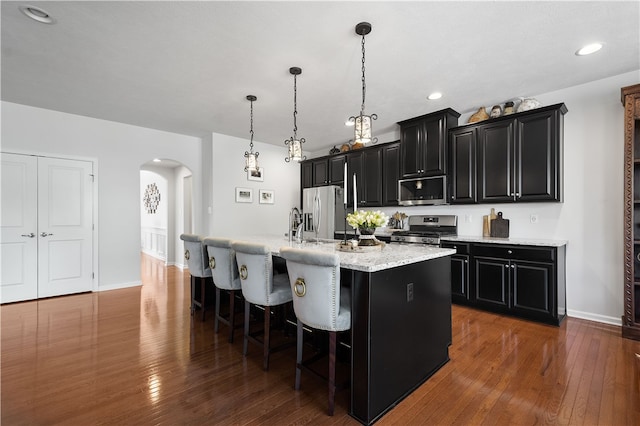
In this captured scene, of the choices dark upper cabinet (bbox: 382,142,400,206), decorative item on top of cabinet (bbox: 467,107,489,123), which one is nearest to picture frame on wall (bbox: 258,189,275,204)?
dark upper cabinet (bbox: 382,142,400,206)

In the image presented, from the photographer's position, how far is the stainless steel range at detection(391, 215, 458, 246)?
4.20 meters

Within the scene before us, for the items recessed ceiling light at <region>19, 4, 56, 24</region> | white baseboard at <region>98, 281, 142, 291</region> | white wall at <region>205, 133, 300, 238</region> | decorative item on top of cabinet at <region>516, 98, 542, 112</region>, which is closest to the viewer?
recessed ceiling light at <region>19, 4, 56, 24</region>

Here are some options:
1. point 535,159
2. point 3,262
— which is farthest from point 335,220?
point 3,262

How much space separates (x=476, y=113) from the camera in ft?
13.2

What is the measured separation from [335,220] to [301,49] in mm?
3513

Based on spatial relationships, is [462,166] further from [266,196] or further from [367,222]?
[266,196]

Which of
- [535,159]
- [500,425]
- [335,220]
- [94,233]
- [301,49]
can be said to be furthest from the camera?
[335,220]

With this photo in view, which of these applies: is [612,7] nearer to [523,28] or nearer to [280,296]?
[523,28]

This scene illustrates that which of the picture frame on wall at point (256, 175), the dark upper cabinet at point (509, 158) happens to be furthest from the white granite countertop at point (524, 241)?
the picture frame on wall at point (256, 175)

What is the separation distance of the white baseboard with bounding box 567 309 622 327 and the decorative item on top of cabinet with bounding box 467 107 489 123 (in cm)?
254

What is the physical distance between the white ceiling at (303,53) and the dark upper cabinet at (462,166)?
16.9 inches

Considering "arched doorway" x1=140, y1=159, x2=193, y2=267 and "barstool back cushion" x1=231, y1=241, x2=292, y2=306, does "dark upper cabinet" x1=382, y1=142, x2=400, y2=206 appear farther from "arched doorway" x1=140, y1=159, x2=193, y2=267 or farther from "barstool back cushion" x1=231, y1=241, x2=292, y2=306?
"arched doorway" x1=140, y1=159, x2=193, y2=267

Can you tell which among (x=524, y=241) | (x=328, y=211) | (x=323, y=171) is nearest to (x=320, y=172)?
(x=323, y=171)

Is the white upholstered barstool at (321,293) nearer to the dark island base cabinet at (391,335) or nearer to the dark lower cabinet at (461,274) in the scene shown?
the dark island base cabinet at (391,335)
